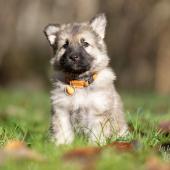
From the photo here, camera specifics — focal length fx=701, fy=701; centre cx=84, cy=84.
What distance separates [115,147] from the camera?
18.8ft

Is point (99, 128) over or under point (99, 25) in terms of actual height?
under

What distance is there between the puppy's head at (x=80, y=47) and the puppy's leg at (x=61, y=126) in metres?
0.54

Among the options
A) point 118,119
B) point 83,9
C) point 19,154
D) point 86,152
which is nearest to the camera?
point 19,154

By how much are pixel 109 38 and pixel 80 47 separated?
51.1 feet

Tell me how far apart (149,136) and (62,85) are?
142 cm

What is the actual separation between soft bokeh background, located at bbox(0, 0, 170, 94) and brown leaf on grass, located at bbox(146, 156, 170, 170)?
15948mm

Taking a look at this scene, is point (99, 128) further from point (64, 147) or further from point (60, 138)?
point (64, 147)

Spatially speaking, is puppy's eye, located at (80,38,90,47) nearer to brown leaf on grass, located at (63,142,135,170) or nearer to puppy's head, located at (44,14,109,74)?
puppy's head, located at (44,14,109,74)

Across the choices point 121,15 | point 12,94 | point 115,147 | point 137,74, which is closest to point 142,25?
point 121,15

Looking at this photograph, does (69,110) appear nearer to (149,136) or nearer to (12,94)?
(149,136)

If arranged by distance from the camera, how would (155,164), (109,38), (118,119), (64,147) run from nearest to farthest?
(155,164), (64,147), (118,119), (109,38)

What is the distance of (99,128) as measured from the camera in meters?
7.29

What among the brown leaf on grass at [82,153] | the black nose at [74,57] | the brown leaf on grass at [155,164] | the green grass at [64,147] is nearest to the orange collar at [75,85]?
the black nose at [74,57]

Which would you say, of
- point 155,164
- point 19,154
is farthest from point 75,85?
point 155,164
